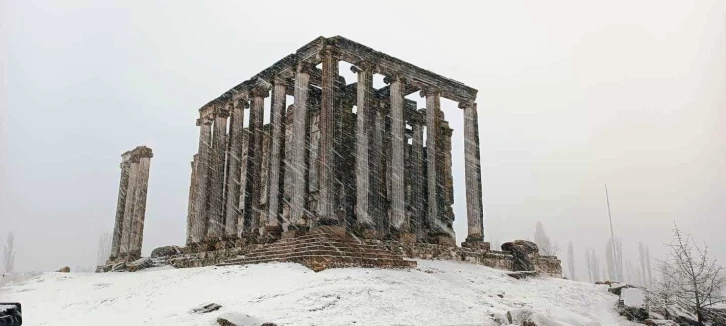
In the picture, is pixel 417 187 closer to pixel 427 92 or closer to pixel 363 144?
pixel 427 92

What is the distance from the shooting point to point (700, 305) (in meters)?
18.4

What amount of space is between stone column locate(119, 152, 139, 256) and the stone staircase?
1876 centimetres

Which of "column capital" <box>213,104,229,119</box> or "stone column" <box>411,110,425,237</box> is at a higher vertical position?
"column capital" <box>213,104,229,119</box>

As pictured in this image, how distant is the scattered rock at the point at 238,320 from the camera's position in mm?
10930

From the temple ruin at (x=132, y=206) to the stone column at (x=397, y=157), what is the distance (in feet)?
65.9

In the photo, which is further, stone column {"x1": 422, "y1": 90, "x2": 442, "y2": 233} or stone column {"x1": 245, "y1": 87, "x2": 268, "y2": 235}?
stone column {"x1": 245, "y1": 87, "x2": 268, "y2": 235}

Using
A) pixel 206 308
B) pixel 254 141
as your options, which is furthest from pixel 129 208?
pixel 206 308

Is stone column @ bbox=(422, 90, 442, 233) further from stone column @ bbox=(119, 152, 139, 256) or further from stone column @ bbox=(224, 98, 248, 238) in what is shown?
stone column @ bbox=(119, 152, 139, 256)

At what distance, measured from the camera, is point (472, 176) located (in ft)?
90.6

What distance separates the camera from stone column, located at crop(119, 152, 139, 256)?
35.3 meters

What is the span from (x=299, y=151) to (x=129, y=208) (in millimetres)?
19981

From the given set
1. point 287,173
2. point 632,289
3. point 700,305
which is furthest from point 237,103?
point 700,305

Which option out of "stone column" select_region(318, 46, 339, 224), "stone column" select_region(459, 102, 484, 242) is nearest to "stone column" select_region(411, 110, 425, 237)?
"stone column" select_region(459, 102, 484, 242)

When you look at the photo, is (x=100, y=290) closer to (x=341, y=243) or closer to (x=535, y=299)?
(x=341, y=243)
